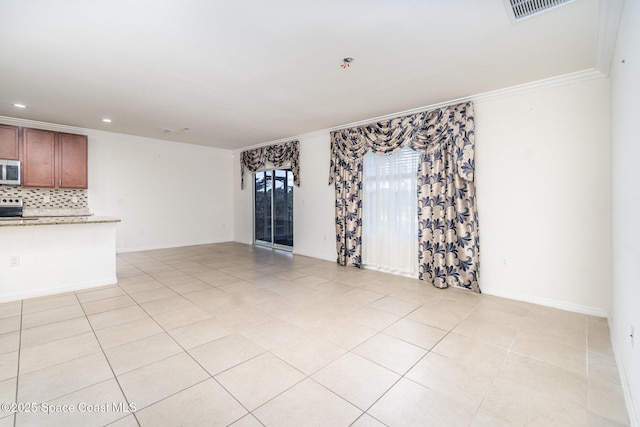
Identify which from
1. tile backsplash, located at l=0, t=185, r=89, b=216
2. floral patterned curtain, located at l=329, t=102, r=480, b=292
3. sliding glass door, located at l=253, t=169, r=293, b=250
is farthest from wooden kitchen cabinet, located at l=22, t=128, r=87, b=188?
floral patterned curtain, located at l=329, t=102, r=480, b=292

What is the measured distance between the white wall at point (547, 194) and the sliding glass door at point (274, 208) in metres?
4.25

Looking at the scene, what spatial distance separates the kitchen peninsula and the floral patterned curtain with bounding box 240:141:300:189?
3440mm

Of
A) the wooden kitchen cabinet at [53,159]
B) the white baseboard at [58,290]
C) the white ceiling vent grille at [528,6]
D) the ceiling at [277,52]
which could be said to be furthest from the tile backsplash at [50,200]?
the white ceiling vent grille at [528,6]

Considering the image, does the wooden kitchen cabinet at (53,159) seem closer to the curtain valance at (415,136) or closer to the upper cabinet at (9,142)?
the upper cabinet at (9,142)

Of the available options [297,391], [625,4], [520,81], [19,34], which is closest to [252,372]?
[297,391]

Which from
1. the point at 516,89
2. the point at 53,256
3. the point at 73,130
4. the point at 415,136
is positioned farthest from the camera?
the point at 73,130

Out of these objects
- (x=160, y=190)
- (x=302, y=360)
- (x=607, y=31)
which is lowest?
(x=302, y=360)

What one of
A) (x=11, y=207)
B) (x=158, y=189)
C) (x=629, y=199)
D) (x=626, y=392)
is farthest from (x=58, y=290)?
(x=629, y=199)

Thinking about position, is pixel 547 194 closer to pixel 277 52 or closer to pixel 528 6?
pixel 528 6

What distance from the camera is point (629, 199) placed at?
1857mm

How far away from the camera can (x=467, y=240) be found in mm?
3816

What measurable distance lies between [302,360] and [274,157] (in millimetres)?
5193

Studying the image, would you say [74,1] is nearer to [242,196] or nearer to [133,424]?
Answer: [133,424]

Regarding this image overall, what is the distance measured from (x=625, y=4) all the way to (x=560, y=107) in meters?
1.53
